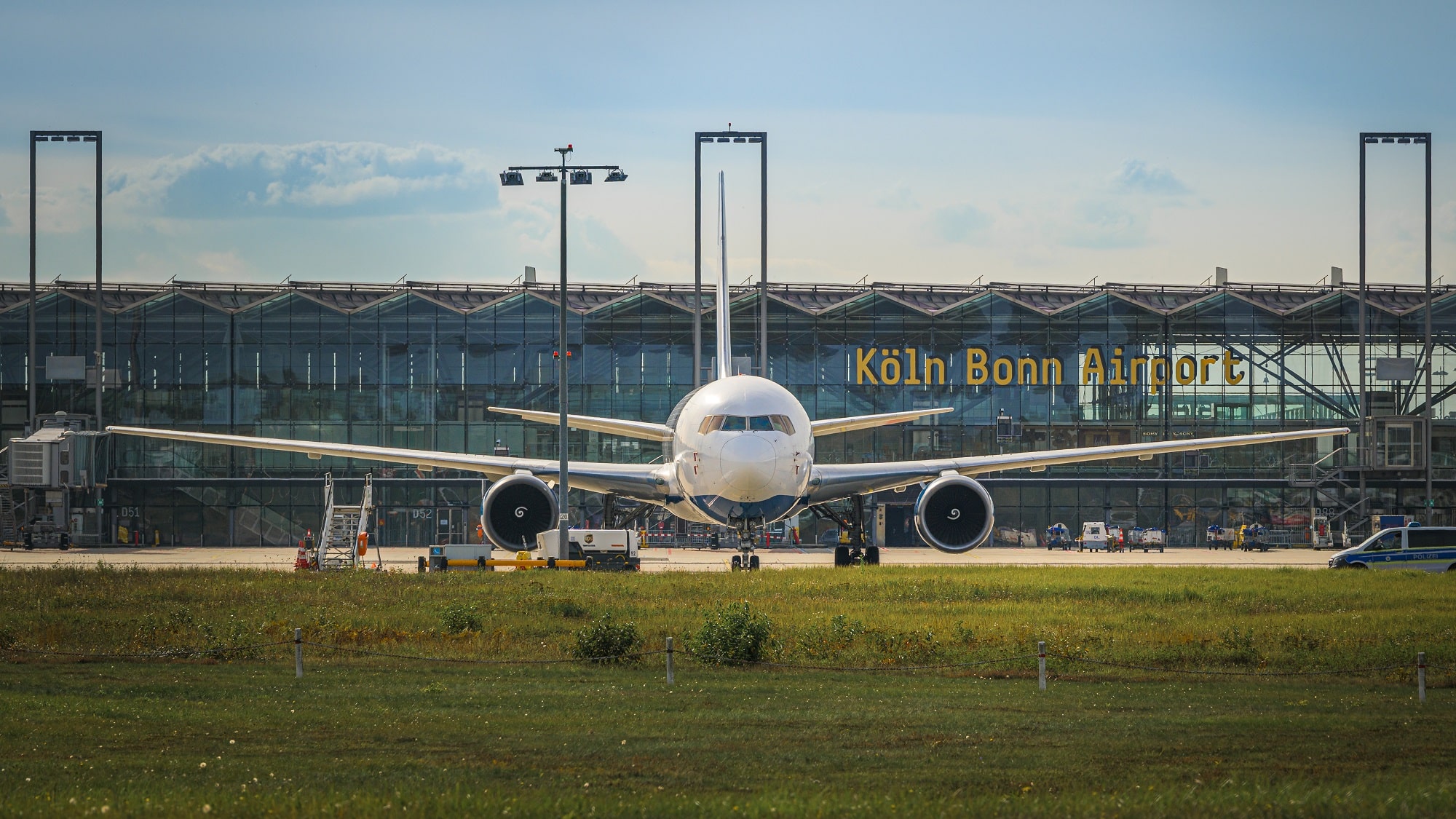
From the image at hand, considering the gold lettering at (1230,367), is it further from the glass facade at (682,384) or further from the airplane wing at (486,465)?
the airplane wing at (486,465)

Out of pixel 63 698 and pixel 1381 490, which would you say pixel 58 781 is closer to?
pixel 63 698

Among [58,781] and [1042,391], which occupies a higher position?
[1042,391]

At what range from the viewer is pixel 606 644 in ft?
65.5

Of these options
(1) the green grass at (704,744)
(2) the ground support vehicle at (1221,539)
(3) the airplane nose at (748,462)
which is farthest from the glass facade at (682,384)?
(1) the green grass at (704,744)

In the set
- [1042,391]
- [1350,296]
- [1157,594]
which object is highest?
[1350,296]

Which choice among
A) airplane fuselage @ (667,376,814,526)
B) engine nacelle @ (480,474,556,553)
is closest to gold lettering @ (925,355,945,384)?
airplane fuselage @ (667,376,814,526)

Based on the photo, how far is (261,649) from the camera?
21.0 meters

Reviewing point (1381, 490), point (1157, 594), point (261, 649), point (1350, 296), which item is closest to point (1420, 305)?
point (1350, 296)

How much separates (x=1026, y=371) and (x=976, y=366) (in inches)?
91.6

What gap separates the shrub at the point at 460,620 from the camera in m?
22.9

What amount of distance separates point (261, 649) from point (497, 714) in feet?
23.0

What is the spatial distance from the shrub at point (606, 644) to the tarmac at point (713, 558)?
693 inches

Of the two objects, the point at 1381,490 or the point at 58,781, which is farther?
the point at 1381,490

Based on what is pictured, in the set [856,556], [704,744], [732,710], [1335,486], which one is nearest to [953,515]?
[856,556]
